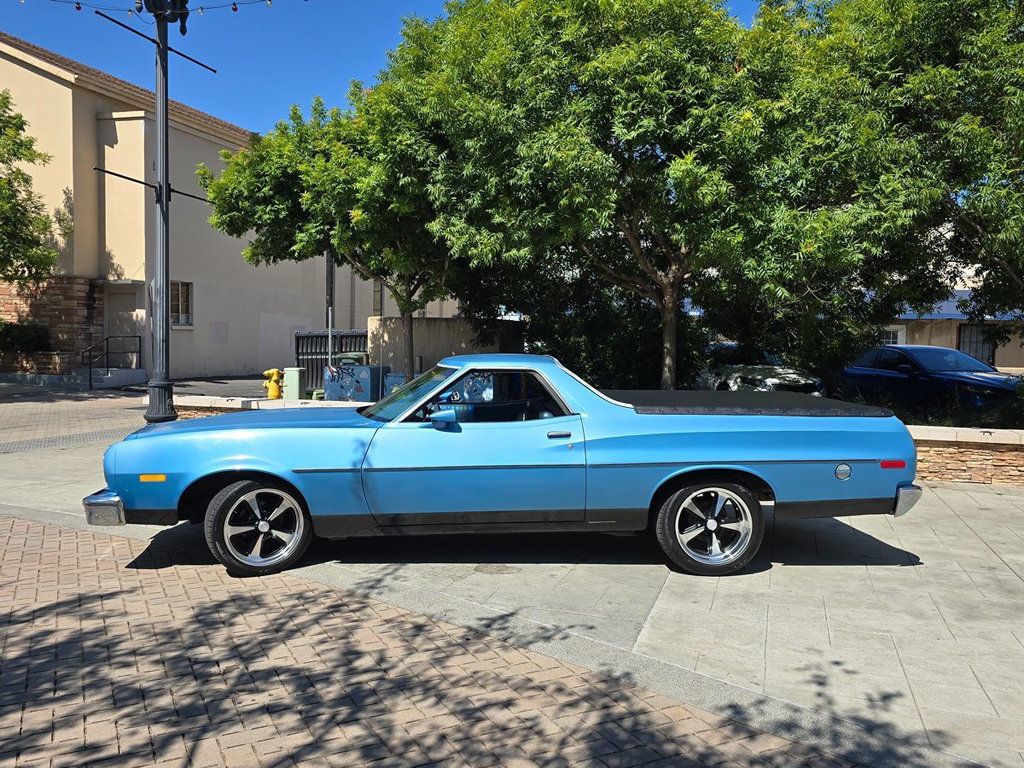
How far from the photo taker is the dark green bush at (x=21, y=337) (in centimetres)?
2217

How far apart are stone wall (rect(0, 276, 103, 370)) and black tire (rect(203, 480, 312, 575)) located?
64.9 ft

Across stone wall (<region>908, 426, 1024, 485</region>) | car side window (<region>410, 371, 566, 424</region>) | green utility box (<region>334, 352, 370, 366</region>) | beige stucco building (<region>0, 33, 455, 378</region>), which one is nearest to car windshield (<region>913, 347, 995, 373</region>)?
stone wall (<region>908, 426, 1024, 485</region>)

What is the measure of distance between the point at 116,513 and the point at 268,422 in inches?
45.0

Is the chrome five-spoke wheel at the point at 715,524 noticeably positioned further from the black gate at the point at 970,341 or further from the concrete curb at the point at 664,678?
the black gate at the point at 970,341

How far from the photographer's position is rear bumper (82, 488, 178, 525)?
5496 mm

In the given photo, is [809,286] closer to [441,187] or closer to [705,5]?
[705,5]

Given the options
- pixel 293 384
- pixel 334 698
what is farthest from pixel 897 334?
pixel 334 698

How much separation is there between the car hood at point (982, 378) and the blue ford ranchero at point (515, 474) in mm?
8769

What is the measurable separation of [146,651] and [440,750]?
73.6 inches

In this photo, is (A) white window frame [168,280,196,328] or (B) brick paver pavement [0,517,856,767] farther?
(A) white window frame [168,280,196,328]

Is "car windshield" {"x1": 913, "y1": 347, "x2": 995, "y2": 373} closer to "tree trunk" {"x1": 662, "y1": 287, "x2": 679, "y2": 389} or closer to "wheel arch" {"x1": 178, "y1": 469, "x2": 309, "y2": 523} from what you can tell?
"tree trunk" {"x1": 662, "y1": 287, "x2": 679, "y2": 389}

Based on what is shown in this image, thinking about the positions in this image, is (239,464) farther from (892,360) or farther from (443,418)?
(892,360)

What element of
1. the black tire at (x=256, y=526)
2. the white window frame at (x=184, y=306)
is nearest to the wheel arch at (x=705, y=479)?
the black tire at (x=256, y=526)

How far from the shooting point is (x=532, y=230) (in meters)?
10.8
